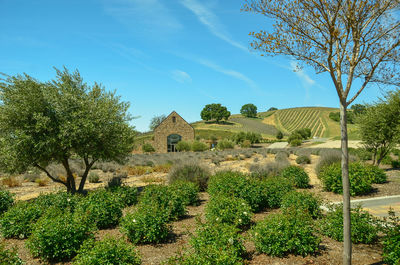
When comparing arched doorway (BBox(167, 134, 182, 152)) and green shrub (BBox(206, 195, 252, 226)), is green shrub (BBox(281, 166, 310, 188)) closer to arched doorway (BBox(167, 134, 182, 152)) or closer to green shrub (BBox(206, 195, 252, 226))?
green shrub (BBox(206, 195, 252, 226))

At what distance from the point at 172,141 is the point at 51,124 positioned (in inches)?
1475

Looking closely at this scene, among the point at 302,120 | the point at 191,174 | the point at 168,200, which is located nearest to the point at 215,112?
→ the point at 302,120

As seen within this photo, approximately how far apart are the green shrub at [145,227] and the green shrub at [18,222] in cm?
265

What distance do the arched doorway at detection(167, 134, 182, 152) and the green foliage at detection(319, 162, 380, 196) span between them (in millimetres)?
37178

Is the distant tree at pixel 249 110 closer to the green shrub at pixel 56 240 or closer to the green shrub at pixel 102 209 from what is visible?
the green shrub at pixel 102 209

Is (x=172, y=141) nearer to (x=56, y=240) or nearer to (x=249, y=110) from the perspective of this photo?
(x=56, y=240)

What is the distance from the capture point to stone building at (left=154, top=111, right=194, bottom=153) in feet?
152

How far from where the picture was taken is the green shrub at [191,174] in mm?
12000

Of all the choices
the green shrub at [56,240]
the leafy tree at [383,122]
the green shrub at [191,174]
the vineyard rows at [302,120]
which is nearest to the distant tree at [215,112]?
the vineyard rows at [302,120]

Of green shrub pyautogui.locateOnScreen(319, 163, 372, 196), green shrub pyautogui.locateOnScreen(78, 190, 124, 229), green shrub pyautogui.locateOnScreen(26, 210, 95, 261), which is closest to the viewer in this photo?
green shrub pyautogui.locateOnScreen(26, 210, 95, 261)

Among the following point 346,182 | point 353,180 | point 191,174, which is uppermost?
point 346,182

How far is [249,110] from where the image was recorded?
135m

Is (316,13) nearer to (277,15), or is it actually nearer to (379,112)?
(277,15)

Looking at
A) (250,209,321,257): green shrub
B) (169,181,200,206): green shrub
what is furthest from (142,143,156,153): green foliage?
(250,209,321,257): green shrub
